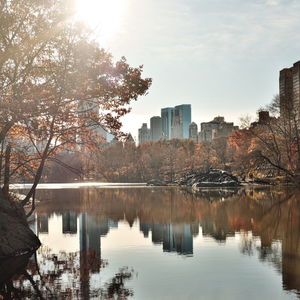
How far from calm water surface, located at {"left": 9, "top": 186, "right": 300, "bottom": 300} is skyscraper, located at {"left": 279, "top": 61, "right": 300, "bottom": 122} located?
1799 inches

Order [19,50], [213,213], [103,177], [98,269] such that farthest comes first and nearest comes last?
[103,177] → [213,213] → [19,50] → [98,269]

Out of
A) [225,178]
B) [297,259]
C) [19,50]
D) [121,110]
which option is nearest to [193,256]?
[297,259]

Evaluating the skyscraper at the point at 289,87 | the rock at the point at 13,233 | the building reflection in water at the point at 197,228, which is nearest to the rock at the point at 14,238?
the rock at the point at 13,233

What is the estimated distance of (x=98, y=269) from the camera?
17031 mm

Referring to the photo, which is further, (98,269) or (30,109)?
(30,109)

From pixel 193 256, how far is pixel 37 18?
498 inches

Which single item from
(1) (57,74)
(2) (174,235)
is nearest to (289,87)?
(2) (174,235)

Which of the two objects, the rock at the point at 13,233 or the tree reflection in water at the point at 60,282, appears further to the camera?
the rock at the point at 13,233

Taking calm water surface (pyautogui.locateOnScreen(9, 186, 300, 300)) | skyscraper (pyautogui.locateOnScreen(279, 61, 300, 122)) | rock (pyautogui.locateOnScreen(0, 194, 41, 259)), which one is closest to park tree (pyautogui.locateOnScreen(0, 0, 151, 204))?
rock (pyautogui.locateOnScreen(0, 194, 41, 259))

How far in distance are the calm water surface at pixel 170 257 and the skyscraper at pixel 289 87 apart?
150 feet

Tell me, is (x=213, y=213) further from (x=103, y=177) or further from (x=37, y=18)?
(x=103, y=177)

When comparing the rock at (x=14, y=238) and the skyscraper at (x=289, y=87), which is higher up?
the skyscraper at (x=289, y=87)

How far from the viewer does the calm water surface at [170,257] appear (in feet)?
45.9

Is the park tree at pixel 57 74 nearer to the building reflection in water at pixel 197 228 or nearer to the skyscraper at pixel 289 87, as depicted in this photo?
the building reflection in water at pixel 197 228
